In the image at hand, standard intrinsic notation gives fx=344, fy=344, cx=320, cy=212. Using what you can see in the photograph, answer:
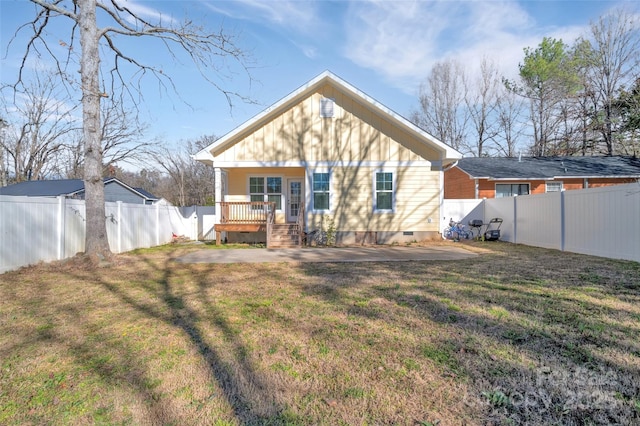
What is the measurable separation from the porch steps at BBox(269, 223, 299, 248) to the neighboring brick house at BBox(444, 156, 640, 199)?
997 centimetres

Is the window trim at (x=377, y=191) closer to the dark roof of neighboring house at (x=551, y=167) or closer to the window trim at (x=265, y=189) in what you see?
the window trim at (x=265, y=189)

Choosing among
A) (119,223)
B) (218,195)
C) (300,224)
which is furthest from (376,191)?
(119,223)

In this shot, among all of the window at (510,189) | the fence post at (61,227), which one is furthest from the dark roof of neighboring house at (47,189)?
the window at (510,189)

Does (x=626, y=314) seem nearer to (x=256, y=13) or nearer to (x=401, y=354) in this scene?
(x=401, y=354)

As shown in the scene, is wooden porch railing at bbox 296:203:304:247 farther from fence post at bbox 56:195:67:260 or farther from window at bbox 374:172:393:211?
fence post at bbox 56:195:67:260

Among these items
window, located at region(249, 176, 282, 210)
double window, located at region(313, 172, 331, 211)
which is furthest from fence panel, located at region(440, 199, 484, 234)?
window, located at region(249, 176, 282, 210)

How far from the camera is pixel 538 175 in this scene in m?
17.0

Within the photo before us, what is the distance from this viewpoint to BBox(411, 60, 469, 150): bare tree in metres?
30.1

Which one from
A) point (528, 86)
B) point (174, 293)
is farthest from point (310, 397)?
point (528, 86)

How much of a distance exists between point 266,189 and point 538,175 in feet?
44.0

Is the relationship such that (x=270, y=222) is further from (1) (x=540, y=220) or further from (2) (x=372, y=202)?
(1) (x=540, y=220)

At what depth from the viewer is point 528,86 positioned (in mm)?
26047

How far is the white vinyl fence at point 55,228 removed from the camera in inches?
267

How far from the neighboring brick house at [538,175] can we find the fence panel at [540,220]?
5.28m
